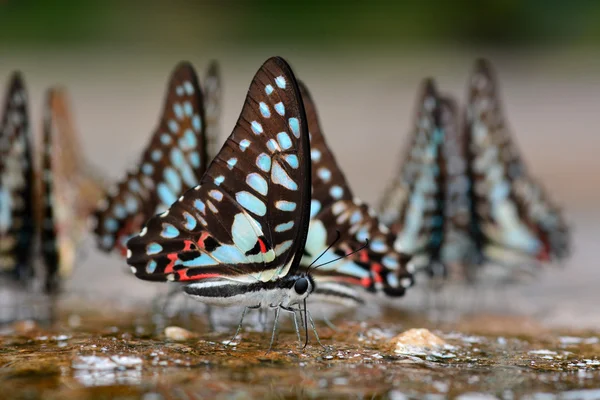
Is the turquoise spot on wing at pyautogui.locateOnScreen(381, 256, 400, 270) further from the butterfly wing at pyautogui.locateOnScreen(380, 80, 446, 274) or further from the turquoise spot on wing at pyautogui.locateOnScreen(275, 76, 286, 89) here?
the turquoise spot on wing at pyautogui.locateOnScreen(275, 76, 286, 89)

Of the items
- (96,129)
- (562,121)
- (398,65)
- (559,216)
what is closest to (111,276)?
(559,216)

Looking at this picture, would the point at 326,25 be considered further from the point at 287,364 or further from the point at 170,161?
the point at 287,364

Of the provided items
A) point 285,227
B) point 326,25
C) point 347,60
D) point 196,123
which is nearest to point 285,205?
point 285,227

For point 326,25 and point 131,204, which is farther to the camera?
point 326,25

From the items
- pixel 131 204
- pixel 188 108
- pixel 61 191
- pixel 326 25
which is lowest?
pixel 131 204

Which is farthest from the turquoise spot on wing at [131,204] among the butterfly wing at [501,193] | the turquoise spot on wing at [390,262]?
the butterfly wing at [501,193]

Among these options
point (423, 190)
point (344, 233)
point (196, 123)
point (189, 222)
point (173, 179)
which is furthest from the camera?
point (423, 190)
